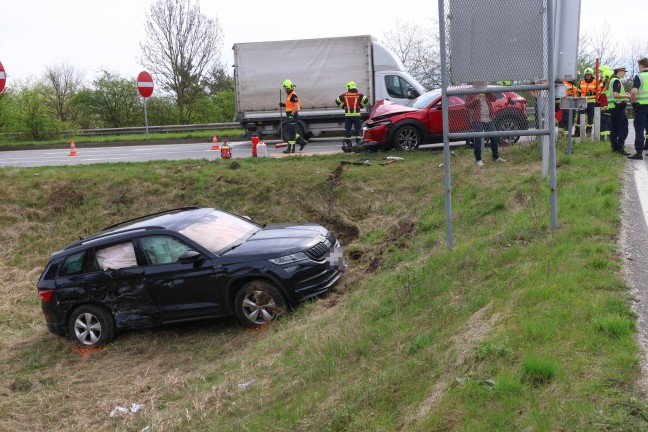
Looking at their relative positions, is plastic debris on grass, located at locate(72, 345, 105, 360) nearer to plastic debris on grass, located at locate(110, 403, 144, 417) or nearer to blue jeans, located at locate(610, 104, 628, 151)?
plastic debris on grass, located at locate(110, 403, 144, 417)

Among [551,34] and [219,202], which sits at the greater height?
[551,34]

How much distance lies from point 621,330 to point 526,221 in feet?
10.6

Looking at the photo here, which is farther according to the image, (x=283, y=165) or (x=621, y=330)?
(x=283, y=165)

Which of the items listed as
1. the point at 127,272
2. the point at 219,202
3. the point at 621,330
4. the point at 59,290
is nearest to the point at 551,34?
the point at 621,330

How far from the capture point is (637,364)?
3.75 meters

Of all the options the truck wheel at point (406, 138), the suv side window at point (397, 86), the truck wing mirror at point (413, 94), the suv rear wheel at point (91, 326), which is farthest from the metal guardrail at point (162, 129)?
the suv rear wheel at point (91, 326)

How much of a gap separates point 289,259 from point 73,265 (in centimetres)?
326

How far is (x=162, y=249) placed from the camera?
28.3 ft

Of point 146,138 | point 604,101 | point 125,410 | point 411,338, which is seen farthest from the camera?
point 146,138

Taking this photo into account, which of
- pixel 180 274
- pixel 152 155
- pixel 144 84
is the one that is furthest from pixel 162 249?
pixel 144 84

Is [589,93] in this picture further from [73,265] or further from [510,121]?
[73,265]

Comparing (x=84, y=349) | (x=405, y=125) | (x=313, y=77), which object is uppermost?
(x=313, y=77)

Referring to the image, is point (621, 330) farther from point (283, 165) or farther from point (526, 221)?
point (283, 165)

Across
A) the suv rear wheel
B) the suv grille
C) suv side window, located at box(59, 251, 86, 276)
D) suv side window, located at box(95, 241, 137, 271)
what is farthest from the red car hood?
the suv rear wheel
